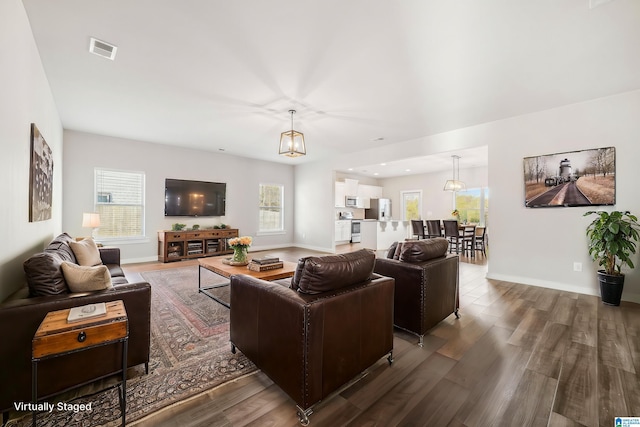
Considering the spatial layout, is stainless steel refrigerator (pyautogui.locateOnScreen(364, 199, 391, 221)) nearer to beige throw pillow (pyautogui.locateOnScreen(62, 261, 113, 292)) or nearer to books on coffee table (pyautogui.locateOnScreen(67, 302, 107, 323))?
beige throw pillow (pyautogui.locateOnScreen(62, 261, 113, 292))

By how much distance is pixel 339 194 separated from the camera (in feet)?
29.3

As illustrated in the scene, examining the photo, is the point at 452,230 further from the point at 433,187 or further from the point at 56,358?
the point at 56,358

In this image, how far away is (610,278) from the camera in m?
3.19

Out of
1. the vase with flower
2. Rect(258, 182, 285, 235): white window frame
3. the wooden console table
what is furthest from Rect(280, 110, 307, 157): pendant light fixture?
Rect(258, 182, 285, 235): white window frame

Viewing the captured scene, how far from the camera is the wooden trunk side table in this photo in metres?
1.25

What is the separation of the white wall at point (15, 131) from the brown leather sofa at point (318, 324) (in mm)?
1659

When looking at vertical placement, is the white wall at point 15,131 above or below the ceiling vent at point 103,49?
below

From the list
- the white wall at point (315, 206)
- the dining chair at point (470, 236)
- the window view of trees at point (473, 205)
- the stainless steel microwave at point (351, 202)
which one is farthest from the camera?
the stainless steel microwave at point (351, 202)

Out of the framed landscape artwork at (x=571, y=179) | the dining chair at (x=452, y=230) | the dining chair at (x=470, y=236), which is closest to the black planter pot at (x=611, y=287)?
the framed landscape artwork at (x=571, y=179)

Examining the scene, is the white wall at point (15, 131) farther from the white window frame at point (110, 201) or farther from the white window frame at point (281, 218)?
the white window frame at point (281, 218)

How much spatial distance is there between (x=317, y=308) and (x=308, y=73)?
2518mm

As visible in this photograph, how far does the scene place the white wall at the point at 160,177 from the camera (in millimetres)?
5090

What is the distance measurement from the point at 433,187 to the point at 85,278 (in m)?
9.15

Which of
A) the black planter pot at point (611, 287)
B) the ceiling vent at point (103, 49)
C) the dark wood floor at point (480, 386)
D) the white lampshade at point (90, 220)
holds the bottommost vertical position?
the dark wood floor at point (480, 386)
